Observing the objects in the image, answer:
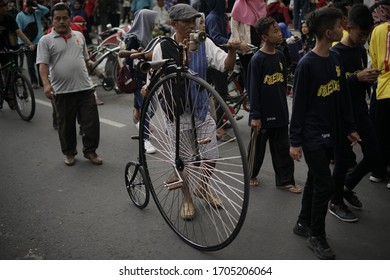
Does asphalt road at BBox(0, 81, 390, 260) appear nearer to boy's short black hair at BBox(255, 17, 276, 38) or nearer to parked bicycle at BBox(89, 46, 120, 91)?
boy's short black hair at BBox(255, 17, 276, 38)

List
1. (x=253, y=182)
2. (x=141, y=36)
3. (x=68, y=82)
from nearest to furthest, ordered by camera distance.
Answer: (x=253, y=182), (x=68, y=82), (x=141, y=36)

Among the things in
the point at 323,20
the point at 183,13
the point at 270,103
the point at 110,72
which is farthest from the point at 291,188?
the point at 110,72

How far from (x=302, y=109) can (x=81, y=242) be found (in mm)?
1981

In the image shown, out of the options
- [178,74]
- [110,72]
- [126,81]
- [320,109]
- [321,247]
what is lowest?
[110,72]

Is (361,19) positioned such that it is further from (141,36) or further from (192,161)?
(141,36)

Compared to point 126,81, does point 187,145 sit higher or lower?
lower

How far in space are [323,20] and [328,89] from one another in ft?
1.50

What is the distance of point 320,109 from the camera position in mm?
3127

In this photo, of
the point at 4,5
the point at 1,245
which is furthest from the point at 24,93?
the point at 1,245

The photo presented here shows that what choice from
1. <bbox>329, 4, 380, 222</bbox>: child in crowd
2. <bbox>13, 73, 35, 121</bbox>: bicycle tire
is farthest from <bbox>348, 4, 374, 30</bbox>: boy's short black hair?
<bbox>13, 73, 35, 121</bbox>: bicycle tire

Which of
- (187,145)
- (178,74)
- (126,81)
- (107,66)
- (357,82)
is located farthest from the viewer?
(107,66)

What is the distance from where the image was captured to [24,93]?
7.29 metres

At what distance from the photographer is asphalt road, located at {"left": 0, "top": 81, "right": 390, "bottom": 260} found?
3.43 metres

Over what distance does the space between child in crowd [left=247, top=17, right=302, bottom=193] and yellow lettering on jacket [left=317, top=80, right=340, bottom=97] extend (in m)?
1.09
